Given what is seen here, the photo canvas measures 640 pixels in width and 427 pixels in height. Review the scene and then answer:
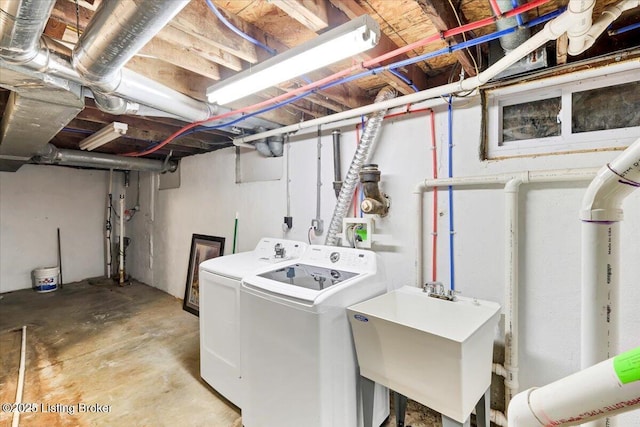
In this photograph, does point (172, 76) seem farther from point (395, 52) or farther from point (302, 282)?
point (302, 282)

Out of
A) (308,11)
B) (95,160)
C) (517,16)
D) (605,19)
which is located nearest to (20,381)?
(95,160)

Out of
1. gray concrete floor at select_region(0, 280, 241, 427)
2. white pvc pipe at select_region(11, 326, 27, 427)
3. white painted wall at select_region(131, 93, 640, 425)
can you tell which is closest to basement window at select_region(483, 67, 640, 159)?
white painted wall at select_region(131, 93, 640, 425)

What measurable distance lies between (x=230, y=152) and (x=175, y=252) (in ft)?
6.57

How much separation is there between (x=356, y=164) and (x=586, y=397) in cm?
182

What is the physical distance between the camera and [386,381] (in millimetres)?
1539

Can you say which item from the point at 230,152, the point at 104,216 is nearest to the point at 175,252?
the point at 230,152

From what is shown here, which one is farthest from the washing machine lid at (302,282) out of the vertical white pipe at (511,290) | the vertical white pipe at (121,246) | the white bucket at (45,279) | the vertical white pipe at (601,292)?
the white bucket at (45,279)

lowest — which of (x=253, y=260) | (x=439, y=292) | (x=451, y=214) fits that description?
(x=439, y=292)

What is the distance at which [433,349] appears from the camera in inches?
51.8

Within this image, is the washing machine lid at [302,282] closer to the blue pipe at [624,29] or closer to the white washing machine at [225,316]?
the white washing machine at [225,316]

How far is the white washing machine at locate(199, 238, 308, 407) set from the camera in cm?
212

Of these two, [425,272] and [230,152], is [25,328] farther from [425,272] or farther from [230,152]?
[425,272]

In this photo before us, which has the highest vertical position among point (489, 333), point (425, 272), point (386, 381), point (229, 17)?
point (229, 17)

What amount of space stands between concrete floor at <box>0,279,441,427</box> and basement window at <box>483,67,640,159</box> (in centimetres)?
189
